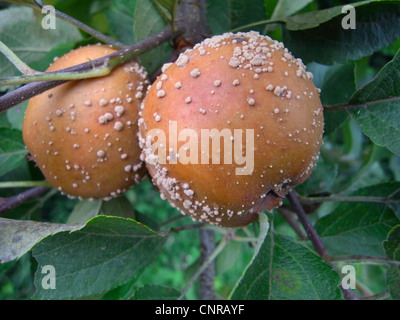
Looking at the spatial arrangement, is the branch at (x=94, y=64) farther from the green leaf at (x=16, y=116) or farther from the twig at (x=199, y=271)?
the twig at (x=199, y=271)

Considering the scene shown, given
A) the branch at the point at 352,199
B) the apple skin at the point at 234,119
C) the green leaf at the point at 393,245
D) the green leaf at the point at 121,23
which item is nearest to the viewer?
the apple skin at the point at 234,119

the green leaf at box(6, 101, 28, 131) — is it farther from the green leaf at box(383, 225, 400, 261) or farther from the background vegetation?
the green leaf at box(383, 225, 400, 261)

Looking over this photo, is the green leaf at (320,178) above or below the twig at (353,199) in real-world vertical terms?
below

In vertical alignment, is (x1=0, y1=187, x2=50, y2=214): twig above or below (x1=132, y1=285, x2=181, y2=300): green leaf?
above

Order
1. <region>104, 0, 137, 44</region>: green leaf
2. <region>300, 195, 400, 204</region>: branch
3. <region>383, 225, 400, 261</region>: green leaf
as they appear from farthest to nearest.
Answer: <region>104, 0, 137, 44</region>: green leaf → <region>300, 195, 400, 204</region>: branch → <region>383, 225, 400, 261</region>: green leaf

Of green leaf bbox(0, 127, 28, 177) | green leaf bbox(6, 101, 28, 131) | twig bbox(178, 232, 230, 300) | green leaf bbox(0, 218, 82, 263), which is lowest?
twig bbox(178, 232, 230, 300)

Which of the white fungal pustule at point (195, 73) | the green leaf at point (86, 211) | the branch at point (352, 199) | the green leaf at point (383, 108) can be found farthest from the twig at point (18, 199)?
the green leaf at point (383, 108)

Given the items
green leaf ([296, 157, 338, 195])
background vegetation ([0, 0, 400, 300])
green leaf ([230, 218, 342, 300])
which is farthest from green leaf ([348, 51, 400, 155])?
green leaf ([296, 157, 338, 195])

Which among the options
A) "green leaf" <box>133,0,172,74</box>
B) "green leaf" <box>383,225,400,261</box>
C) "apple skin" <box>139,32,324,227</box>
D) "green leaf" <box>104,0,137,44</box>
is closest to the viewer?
"apple skin" <box>139,32,324,227</box>
